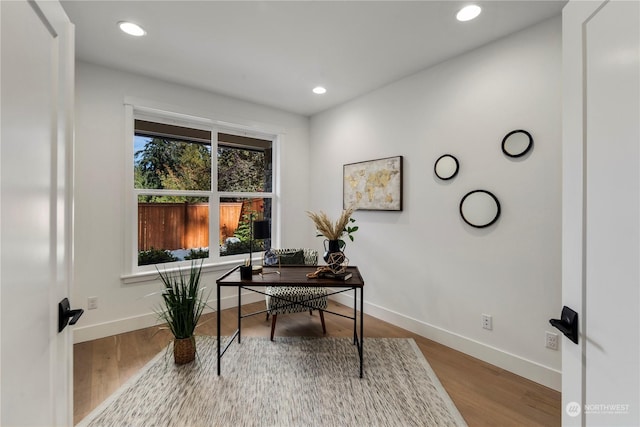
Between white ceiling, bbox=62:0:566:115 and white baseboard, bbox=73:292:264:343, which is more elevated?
white ceiling, bbox=62:0:566:115

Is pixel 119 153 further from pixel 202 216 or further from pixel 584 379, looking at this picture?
pixel 584 379

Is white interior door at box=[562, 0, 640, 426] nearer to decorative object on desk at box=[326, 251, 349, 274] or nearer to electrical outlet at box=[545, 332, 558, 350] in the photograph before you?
electrical outlet at box=[545, 332, 558, 350]

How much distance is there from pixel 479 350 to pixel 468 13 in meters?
2.62

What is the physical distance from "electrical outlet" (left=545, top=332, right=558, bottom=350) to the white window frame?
3026 mm

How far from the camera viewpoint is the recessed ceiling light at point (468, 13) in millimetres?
1860

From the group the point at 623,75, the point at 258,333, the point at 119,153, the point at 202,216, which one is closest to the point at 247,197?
the point at 202,216

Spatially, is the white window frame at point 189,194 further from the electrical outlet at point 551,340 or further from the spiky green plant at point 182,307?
the electrical outlet at point 551,340

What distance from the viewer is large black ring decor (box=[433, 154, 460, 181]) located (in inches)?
97.7

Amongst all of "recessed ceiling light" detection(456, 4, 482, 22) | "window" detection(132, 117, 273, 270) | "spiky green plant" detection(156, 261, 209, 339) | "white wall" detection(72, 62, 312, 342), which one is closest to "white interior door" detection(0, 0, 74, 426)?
"spiky green plant" detection(156, 261, 209, 339)

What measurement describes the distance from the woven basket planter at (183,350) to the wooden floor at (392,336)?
0.30m

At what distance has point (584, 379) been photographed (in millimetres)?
809

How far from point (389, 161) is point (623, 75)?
7.76 ft

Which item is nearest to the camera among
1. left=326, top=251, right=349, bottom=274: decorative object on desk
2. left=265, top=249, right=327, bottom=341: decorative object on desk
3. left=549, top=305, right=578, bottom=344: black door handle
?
left=549, top=305, right=578, bottom=344: black door handle

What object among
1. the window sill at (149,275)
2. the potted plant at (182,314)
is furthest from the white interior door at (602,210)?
the window sill at (149,275)
